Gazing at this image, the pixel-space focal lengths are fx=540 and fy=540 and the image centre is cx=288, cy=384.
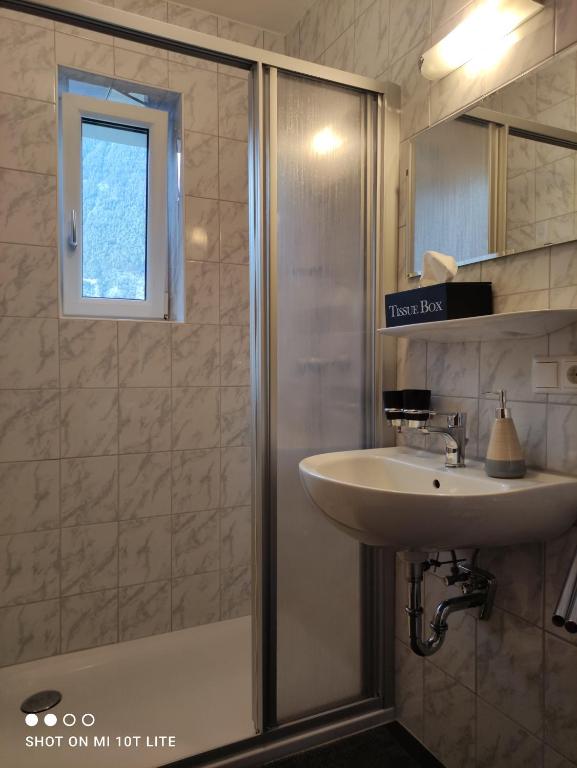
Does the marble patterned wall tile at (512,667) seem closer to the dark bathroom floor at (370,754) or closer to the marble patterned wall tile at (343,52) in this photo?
the dark bathroom floor at (370,754)

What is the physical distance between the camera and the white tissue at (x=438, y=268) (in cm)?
138

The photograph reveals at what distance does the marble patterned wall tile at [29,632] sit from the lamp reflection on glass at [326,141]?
1.90m

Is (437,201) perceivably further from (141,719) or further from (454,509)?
(141,719)

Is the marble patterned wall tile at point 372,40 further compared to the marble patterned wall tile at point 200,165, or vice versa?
the marble patterned wall tile at point 200,165

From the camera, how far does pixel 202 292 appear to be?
2309 millimetres

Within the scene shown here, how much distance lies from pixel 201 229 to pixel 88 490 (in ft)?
3.83

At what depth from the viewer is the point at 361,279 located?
5.53 feet

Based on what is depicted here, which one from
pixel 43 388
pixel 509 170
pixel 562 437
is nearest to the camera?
pixel 562 437

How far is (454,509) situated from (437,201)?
0.92 meters

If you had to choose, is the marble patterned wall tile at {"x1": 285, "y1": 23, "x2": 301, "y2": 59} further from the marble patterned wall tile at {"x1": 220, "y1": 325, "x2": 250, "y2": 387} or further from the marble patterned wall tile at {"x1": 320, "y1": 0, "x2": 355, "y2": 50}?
the marble patterned wall tile at {"x1": 220, "y1": 325, "x2": 250, "y2": 387}

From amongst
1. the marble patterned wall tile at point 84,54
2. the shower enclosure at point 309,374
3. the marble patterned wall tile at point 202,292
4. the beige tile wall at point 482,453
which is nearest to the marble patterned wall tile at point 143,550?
the shower enclosure at point 309,374

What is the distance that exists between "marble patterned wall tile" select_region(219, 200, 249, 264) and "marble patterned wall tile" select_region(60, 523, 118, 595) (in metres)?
1.23

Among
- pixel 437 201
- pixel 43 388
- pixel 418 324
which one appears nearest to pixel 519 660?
pixel 418 324

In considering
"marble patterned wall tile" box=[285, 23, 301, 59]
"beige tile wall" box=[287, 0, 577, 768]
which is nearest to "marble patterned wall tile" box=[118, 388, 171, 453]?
"beige tile wall" box=[287, 0, 577, 768]
